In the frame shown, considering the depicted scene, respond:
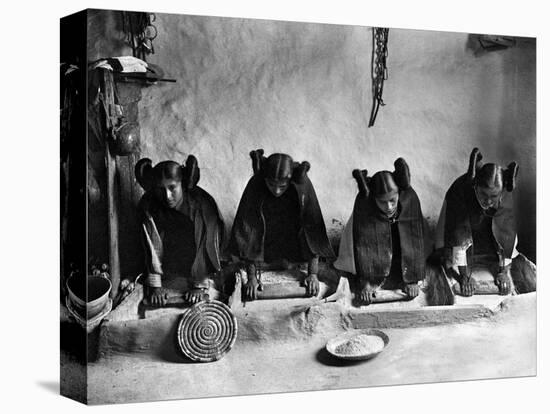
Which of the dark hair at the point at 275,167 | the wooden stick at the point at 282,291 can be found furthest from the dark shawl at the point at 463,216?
the dark hair at the point at 275,167

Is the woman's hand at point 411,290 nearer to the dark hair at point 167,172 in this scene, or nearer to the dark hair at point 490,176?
the dark hair at point 490,176

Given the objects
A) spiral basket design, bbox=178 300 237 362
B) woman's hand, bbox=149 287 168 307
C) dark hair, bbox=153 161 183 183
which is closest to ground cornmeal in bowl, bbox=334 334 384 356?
spiral basket design, bbox=178 300 237 362

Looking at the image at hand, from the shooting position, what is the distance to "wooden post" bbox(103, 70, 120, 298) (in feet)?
31.6

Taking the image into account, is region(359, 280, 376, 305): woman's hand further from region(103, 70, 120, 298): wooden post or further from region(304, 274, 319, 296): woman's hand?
region(103, 70, 120, 298): wooden post

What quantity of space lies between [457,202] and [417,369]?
143cm

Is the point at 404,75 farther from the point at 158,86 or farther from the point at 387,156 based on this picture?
the point at 158,86

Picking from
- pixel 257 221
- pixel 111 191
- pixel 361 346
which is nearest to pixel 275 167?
pixel 257 221

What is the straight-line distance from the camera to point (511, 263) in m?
11.2

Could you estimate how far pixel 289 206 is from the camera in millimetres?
10312

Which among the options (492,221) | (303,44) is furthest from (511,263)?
(303,44)

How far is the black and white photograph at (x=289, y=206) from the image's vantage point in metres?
9.74

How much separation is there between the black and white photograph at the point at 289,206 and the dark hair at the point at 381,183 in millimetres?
16

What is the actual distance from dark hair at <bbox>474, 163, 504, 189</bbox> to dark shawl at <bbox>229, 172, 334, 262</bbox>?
1.56 metres

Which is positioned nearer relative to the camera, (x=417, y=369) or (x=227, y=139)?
(x=227, y=139)
